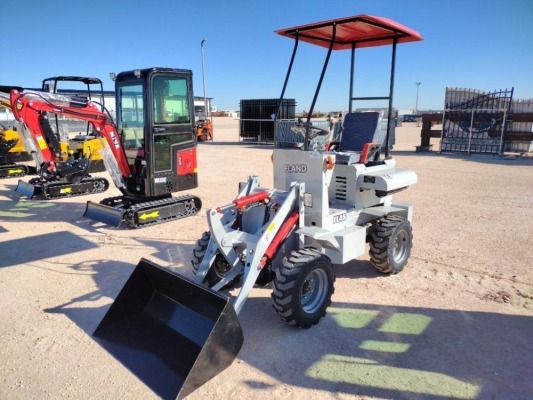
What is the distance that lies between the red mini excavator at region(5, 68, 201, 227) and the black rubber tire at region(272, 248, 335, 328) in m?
3.97

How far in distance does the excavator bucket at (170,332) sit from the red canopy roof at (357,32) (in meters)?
2.94

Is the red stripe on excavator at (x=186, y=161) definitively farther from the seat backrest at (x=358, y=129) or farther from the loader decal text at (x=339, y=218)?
the loader decal text at (x=339, y=218)

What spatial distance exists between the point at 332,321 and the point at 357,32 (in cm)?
336

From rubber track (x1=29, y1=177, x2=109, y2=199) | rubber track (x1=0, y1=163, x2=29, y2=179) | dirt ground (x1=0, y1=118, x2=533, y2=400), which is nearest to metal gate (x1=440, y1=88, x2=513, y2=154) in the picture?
dirt ground (x1=0, y1=118, x2=533, y2=400)

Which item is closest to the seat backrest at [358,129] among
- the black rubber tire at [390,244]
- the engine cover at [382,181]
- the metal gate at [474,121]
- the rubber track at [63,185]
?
the engine cover at [382,181]

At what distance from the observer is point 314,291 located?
387 centimetres

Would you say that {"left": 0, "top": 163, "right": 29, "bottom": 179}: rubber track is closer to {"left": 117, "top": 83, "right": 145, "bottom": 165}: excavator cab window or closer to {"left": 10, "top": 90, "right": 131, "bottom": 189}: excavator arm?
{"left": 10, "top": 90, "right": 131, "bottom": 189}: excavator arm

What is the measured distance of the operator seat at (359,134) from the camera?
521 centimetres

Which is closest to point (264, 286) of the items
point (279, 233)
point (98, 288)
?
point (279, 233)

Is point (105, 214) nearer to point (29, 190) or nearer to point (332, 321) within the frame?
point (29, 190)

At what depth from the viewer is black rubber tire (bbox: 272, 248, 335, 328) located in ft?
11.4

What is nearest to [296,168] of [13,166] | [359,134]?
[359,134]

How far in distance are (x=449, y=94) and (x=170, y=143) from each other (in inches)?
573

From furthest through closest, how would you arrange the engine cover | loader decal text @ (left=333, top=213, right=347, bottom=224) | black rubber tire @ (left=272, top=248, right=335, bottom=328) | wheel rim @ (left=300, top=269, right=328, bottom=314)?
the engine cover
loader decal text @ (left=333, top=213, right=347, bottom=224)
wheel rim @ (left=300, top=269, right=328, bottom=314)
black rubber tire @ (left=272, top=248, right=335, bottom=328)
